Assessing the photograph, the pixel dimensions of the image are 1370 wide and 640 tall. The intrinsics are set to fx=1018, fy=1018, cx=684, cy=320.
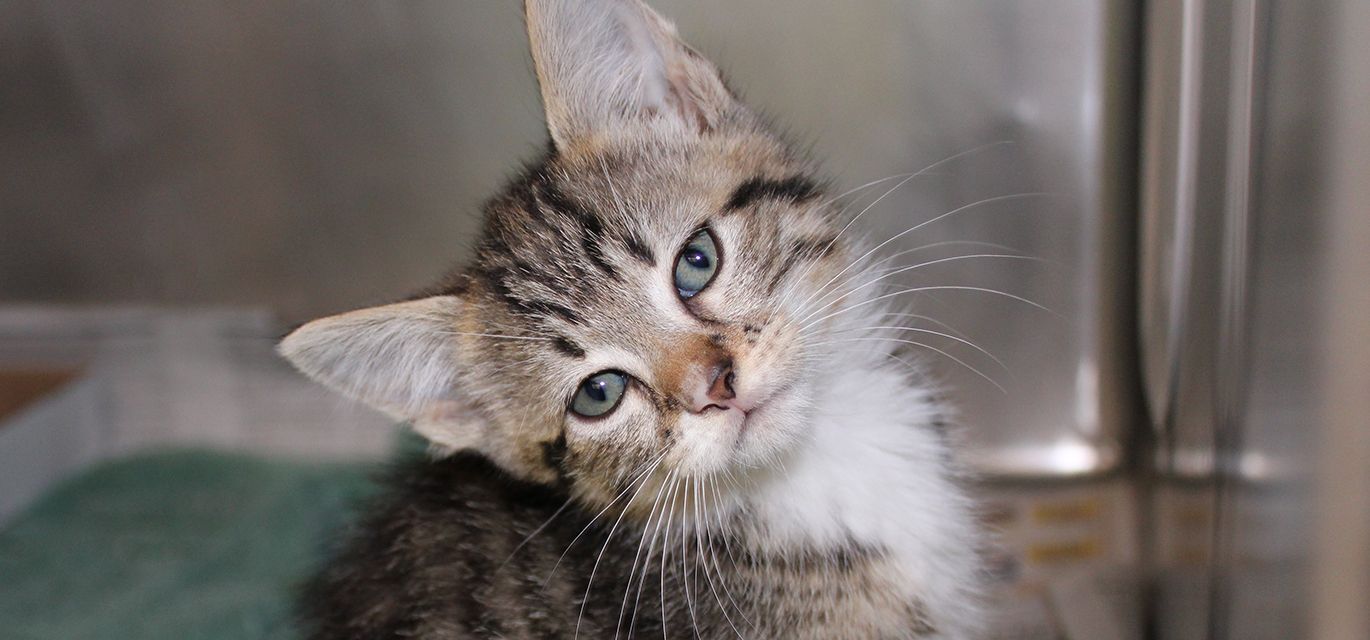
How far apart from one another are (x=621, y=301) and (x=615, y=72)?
0.29 meters

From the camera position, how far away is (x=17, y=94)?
1949 millimetres

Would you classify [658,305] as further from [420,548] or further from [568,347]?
[420,548]

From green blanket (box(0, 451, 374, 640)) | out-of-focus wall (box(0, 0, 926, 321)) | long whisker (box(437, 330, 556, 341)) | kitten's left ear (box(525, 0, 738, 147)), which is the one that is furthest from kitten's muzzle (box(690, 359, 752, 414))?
out-of-focus wall (box(0, 0, 926, 321))

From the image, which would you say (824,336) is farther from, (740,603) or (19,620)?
(19,620)

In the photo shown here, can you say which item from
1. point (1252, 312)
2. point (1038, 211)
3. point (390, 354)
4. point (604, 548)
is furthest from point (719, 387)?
point (1038, 211)

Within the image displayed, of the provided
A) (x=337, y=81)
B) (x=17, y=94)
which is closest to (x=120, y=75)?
(x=17, y=94)

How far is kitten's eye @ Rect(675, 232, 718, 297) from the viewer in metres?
1.12

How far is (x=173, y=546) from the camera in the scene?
5.96ft

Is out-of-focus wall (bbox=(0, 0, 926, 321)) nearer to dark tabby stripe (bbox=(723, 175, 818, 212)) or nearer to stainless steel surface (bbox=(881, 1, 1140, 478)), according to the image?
stainless steel surface (bbox=(881, 1, 1140, 478))

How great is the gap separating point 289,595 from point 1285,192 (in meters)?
1.45

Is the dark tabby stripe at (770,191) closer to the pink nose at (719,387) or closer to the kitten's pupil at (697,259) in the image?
the kitten's pupil at (697,259)

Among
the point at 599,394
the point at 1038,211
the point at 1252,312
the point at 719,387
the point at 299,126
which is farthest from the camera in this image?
the point at 299,126

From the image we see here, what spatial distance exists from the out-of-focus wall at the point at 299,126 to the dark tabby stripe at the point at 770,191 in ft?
1.78

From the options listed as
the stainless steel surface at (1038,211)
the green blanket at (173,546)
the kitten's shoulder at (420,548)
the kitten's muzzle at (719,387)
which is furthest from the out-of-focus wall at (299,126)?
the kitten's muzzle at (719,387)
